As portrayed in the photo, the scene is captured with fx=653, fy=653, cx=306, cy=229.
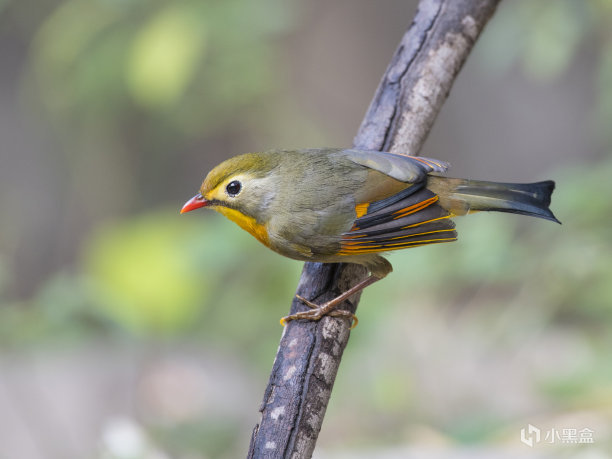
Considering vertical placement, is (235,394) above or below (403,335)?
below

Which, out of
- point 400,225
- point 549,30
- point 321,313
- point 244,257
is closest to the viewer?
point 321,313

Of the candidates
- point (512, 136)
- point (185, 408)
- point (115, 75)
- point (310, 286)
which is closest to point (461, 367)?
point (185, 408)

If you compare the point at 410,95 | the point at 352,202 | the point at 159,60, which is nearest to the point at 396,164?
the point at 352,202

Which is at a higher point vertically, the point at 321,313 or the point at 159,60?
the point at 159,60

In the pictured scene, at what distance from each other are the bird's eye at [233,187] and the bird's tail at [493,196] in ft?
2.72

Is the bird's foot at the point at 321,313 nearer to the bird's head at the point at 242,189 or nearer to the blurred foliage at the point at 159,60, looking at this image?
the bird's head at the point at 242,189

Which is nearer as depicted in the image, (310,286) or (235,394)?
(310,286)

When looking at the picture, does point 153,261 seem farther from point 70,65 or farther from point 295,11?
point 295,11

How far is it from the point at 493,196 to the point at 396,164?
447mm

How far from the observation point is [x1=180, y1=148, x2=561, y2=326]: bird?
2.67m

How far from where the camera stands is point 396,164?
2.77 meters

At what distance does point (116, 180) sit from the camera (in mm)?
7688

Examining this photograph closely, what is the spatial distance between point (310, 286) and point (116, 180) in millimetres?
5448

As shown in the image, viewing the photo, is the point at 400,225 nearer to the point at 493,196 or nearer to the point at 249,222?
the point at 493,196
